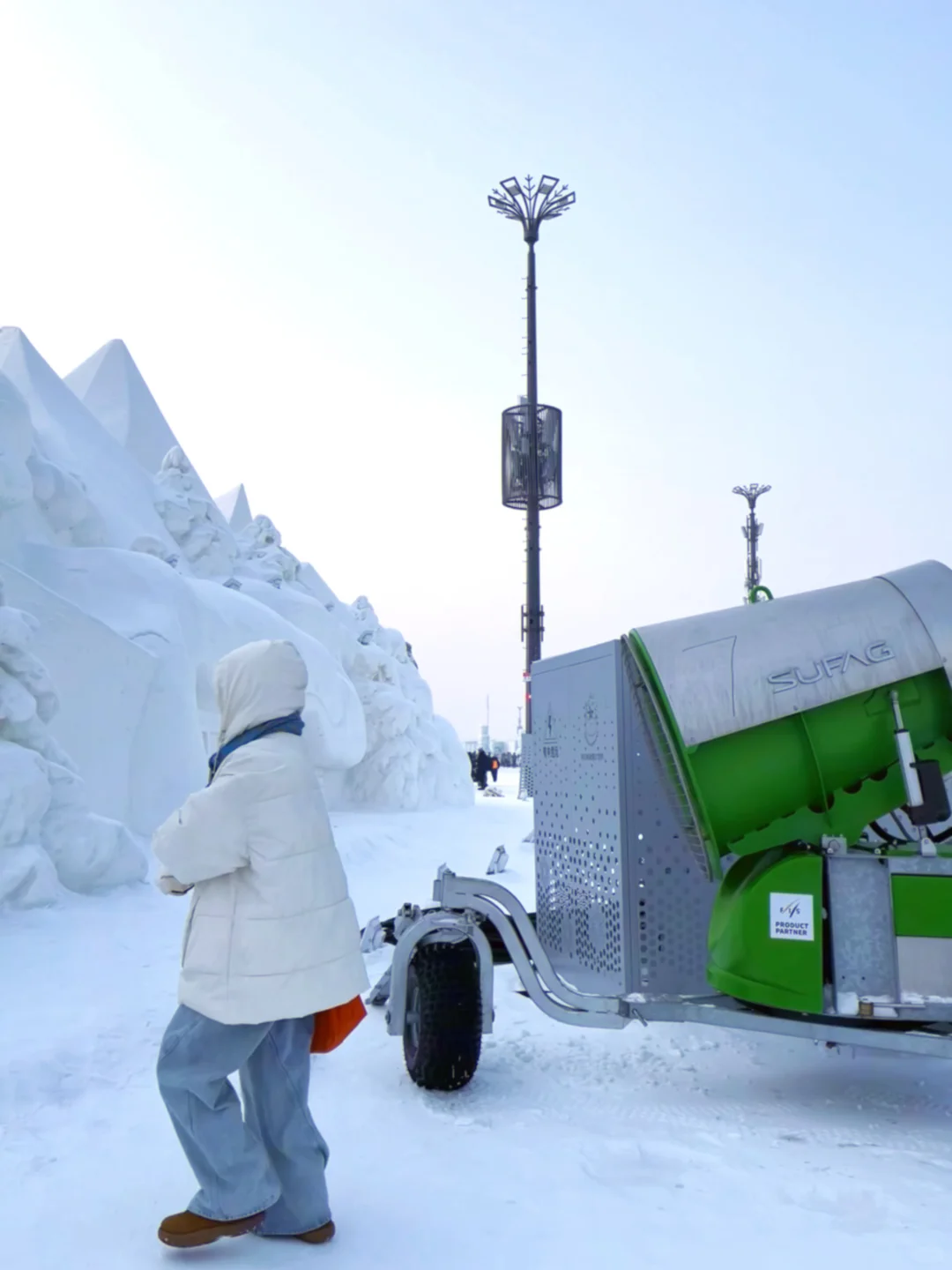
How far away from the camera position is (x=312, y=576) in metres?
24.0

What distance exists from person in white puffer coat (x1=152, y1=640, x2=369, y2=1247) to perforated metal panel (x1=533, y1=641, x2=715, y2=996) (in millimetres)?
1775

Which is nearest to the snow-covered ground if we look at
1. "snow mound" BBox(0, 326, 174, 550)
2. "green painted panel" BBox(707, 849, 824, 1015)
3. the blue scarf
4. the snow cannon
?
the snow cannon

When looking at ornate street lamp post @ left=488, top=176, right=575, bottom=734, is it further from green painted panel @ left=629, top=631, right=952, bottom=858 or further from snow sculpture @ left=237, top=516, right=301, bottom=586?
green painted panel @ left=629, top=631, right=952, bottom=858

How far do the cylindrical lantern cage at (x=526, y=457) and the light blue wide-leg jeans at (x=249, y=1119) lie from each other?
47.9ft

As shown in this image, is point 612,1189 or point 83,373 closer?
point 612,1189

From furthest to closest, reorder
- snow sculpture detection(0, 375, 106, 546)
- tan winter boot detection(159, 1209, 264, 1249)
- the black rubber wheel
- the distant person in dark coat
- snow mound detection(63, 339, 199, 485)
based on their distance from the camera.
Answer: the distant person in dark coat < snow mound detection(63, 339, 199, 485) < snow sculpture detection(0, 375, 106, 546) < the black rubber wheel < tan winter boot detection(159, 1209, 264, 1249)

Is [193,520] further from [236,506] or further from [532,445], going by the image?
[236,506]

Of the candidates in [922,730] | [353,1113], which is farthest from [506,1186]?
[922,730]

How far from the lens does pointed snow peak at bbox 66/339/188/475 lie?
69.1 ft

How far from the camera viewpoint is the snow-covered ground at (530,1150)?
7.98 ft

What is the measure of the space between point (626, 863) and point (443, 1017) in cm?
97

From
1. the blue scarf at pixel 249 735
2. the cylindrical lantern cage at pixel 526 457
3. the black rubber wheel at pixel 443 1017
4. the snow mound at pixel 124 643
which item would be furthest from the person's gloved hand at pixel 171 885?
the cylindrical lantern cage at pixel 526 457

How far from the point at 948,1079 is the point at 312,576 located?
21.1 m

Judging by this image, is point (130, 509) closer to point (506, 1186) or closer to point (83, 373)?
point (83, 373)
